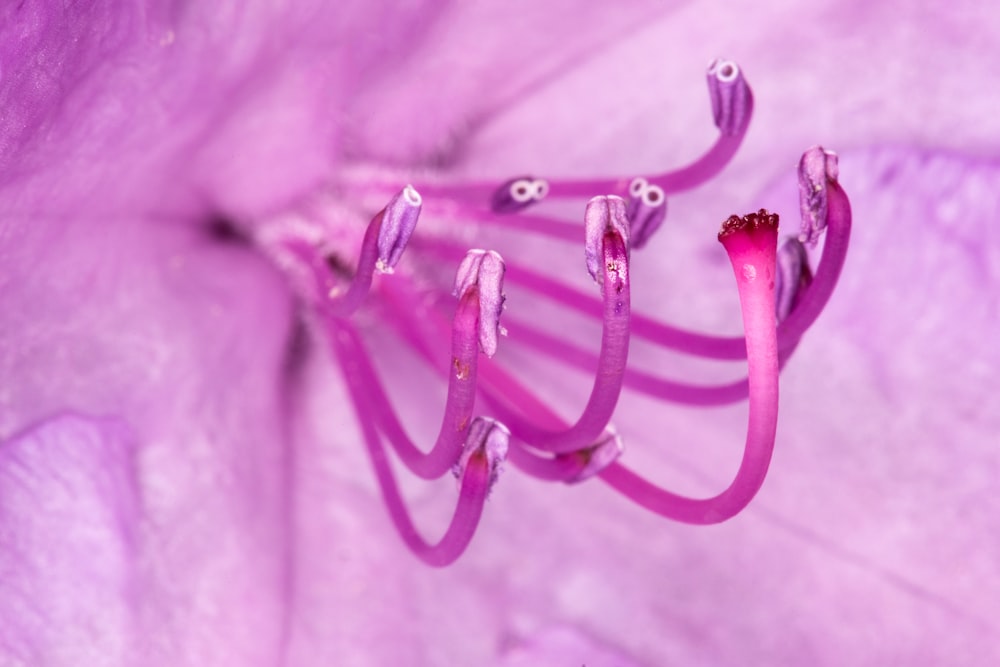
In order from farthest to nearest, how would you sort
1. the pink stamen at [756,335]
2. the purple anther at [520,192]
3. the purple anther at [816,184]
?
1. the purple anther at [520,192]
2. the purple anther at [816,184]
3. the pink stamen at [756,335]

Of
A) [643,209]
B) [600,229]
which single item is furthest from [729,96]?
[600,229]

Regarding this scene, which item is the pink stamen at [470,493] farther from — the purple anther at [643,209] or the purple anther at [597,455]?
the purple anther at [643,209]

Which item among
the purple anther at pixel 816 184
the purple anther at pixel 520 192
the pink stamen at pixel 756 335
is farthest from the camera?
the purple anther at pixel 520 192

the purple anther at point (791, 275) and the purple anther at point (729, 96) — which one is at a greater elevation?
the purple anther at point (729, 96)

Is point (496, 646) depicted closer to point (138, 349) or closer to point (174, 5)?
point (138, 349)

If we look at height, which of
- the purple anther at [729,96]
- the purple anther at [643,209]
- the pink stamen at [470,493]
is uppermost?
the purple anther at [729,96]

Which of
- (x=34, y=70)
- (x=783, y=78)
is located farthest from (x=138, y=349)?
(x=783, y=78)

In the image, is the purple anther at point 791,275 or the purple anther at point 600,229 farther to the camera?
the purple anther at point 791,275

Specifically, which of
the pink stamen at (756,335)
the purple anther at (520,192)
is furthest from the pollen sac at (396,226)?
the pink stamen at (756,335)
